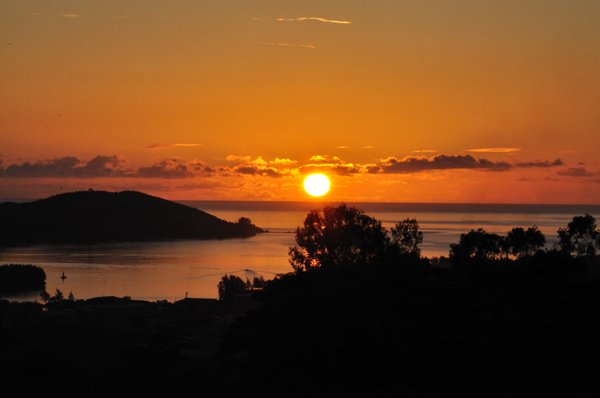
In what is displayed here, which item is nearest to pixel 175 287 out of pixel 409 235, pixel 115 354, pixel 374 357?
pixel 409 235

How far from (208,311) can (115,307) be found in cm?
1122

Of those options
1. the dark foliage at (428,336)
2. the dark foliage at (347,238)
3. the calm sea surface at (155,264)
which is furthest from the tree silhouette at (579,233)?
the calm sea surface at (155,264)

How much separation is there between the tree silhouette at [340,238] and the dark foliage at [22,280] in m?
62.3

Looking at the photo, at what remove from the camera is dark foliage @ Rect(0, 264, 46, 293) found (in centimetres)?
10631

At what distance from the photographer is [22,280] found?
10831 cm

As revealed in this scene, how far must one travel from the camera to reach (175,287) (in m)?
101

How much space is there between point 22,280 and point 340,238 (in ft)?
240

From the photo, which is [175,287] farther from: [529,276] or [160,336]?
[529,276]

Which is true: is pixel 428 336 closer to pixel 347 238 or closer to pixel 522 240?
pixel 522 240

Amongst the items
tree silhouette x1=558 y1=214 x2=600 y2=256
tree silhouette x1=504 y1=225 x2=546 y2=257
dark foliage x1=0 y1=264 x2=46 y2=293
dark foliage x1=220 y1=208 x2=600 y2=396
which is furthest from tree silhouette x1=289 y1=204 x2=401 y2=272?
dark foliage x1=0 y1=264 x2=46 y2=293

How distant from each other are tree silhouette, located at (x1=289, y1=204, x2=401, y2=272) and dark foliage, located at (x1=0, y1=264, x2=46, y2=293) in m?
62.3

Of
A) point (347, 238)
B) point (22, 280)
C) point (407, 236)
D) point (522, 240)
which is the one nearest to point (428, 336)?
point (522, 240)

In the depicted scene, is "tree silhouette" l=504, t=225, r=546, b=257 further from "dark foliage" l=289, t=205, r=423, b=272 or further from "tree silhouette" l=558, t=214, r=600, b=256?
"dark foliage" l=289, t=205, r=423, b=272

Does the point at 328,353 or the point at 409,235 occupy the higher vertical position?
the point at 409,235
